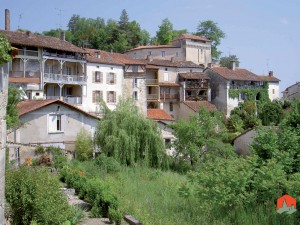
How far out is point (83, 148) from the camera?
90.6 ft

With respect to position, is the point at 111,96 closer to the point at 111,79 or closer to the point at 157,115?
the point at 111,79

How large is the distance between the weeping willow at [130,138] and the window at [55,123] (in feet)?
9.35

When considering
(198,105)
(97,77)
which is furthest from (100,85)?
(198,105)

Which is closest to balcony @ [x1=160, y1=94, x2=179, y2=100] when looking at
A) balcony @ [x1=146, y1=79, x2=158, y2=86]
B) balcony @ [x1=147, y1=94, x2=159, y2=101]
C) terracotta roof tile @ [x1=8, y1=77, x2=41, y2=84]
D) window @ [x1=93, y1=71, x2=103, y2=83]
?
balcony @ [x1=147, y1=94, x2=159, y2=101]

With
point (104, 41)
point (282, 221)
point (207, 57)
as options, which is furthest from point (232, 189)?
point (104, 41)

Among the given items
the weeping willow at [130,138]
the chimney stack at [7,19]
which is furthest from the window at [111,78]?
the weeping willow at [130,138]

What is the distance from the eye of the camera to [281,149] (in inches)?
698

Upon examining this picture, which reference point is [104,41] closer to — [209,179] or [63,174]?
[63,174]

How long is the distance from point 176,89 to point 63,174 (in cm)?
3453

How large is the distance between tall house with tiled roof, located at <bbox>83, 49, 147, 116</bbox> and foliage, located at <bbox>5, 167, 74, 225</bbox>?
2940 cm

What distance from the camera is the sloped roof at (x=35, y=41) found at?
35.9 metres

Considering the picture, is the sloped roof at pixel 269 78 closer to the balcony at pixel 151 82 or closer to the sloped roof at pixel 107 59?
the balcony at pixel 151 82

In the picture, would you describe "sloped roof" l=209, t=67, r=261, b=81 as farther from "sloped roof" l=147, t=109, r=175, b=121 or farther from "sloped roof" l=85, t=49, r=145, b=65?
"sloped roof" l=85, t=49, r=145, b=65

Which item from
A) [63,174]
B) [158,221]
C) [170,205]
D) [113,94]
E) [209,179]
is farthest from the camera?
[113,94]
